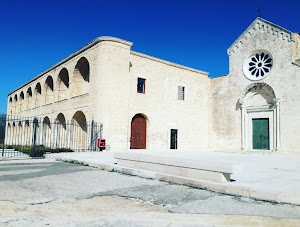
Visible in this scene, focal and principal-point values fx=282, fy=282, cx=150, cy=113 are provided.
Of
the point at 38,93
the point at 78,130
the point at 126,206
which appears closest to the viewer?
the point at 126,206

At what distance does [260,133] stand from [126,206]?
20047 millimetres

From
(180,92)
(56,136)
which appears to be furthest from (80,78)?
(180,92)

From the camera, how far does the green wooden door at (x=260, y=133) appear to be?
72.2 ft

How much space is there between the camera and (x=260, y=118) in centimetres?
2247

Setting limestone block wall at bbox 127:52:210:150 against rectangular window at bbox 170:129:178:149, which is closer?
limestone block wall at bbox 127:52:210:150

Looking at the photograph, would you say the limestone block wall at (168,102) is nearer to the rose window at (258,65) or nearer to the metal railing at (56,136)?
the metal railing at (56,136)

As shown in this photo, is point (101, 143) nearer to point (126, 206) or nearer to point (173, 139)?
point (173, 139)

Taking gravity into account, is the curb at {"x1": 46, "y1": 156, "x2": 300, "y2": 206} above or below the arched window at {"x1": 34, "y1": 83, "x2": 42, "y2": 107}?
below

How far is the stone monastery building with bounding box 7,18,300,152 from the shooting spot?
18953 mm

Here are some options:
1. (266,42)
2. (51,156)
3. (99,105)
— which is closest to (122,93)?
(99,105)

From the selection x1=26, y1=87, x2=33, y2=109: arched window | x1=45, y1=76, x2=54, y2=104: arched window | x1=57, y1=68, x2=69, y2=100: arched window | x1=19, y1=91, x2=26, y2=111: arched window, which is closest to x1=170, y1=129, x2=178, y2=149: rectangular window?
x1=57, y1=68, x2=69, y2=100: arched window

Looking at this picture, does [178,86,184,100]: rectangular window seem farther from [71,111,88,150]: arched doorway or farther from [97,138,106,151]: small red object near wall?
[97,138,106,151]: small red object near wall

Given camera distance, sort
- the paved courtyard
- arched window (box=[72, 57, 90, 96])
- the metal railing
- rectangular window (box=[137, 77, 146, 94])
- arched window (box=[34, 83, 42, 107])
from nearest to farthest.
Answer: the paved courtyard → the metal railing → rectangular window (box=[137, 77, 146, 94]) → arched window (box=[72, 57, 90, 96]) → arched window (box=[34, 83, 42, 107])

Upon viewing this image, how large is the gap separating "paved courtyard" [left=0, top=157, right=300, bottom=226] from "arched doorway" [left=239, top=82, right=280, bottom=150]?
17.1 m
